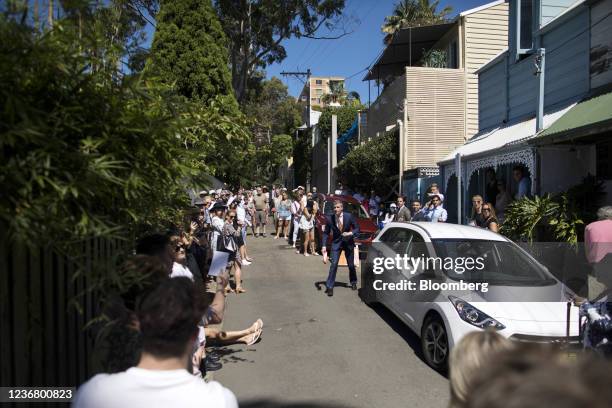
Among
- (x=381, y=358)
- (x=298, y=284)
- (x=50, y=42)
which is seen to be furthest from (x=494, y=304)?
(x=298, y=284)

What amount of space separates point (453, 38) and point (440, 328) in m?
17.0

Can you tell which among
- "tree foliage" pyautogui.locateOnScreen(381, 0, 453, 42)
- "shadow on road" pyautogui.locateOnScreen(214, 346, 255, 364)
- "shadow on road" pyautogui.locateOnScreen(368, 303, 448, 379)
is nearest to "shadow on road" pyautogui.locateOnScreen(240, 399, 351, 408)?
"shadow on road" pyautogui.locateOnScreen(214, 346, 255, 364)

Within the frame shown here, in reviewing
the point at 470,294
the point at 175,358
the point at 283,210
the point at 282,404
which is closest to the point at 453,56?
the point at 283,210

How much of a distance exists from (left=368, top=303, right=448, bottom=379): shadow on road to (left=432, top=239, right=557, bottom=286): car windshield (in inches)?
41.1

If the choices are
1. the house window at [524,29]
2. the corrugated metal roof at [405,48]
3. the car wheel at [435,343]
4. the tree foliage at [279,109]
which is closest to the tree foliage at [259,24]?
the corrugated metal roof at [405,48]

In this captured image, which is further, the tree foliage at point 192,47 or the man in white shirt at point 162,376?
the tree foliage at point 192,47

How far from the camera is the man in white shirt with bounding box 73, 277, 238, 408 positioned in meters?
1.84

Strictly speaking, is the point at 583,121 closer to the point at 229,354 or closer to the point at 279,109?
the point at 229,354

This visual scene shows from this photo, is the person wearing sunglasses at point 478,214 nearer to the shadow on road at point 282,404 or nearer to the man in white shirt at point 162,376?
the shadow on road at point 282,404

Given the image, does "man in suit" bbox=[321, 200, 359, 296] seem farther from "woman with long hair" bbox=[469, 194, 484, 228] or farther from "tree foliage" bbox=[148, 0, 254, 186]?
"tree foliage" bbox=[148, 0, 254, 186]

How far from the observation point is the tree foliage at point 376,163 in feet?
68.9

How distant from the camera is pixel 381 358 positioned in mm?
5785

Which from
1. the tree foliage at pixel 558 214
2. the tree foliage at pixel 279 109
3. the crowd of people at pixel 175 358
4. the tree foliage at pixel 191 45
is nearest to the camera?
the crowd of people at pixel 175 358

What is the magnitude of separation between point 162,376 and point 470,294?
4.36 m
